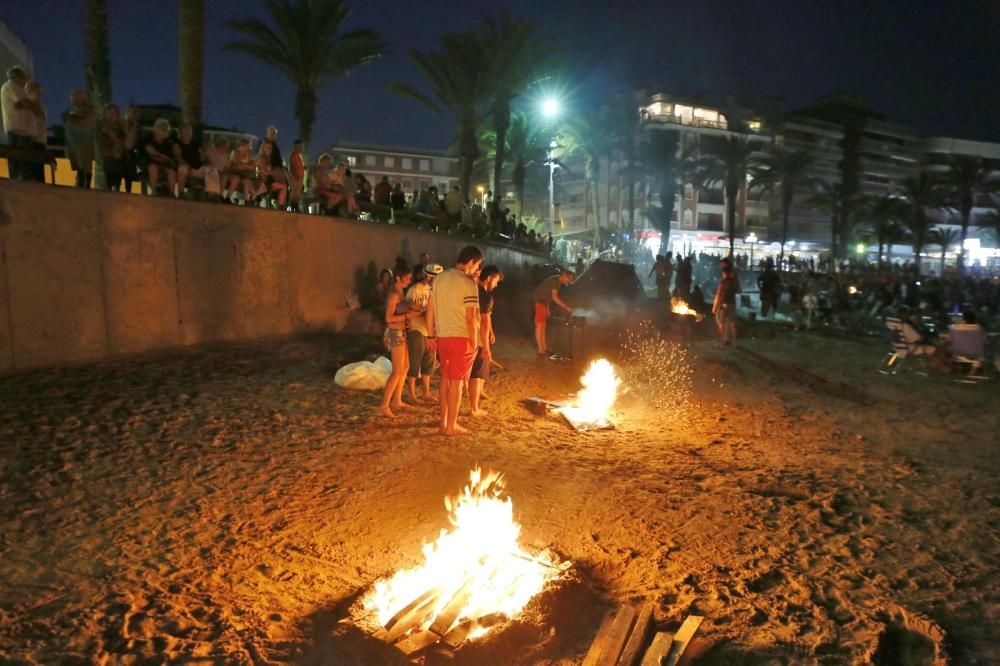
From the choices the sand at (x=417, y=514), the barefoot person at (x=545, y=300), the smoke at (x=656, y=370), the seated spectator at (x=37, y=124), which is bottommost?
the smoke at (x=656, y=370)

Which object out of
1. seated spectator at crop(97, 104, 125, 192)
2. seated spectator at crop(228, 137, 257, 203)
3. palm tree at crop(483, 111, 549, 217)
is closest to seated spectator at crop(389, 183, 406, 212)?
seated spectator at crop(228, 137, 257, 203)

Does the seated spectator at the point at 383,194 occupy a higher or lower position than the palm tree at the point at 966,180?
lower

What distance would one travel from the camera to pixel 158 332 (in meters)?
9.06

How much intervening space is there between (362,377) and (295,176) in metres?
5.21

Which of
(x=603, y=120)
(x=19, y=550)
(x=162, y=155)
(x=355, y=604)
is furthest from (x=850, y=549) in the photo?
(x=603, y=120)

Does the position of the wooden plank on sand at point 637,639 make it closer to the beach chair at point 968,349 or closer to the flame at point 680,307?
the beach chair at point 968,349

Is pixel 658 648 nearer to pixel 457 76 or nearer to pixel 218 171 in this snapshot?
pixel 218 171

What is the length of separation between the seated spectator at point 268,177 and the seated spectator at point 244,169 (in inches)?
6.9

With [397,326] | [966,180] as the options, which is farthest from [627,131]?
[397,326]

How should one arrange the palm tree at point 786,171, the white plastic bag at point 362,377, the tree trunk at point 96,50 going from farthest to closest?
1. the palm tree at point 786,171
2. the tree trunk at point 96,50
3. the white plastic bag at point 362,377

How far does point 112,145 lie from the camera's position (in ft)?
29.7

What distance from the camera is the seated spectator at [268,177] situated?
1117 centimetres

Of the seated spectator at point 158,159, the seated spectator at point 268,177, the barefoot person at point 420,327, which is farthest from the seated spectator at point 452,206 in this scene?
the barefoot person at point 420,327

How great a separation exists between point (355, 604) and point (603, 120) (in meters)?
51.4
